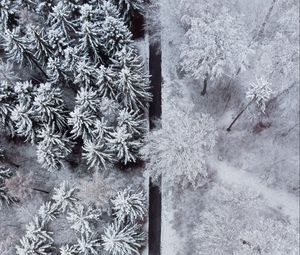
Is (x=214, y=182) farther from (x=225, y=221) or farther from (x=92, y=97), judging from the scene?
(x=92, y=97)

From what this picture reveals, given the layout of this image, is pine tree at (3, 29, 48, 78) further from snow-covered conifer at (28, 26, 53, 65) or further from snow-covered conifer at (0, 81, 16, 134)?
snow-covered conifer at (0, 81, 16, 134)

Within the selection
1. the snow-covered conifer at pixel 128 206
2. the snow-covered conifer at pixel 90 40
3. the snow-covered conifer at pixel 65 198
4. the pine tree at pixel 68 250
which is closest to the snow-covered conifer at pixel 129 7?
the snow-covered conifer at pixel 90 40

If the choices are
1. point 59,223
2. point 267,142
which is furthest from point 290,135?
point 59,223

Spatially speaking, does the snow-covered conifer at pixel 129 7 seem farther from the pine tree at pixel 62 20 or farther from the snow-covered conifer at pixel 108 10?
the pine tree at pixel 62 20

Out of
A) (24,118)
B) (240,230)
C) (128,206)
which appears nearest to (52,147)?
(24,118)

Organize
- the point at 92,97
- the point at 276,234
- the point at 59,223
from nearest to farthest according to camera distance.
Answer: the point at 276,234
the point at 92,97
the point at 59,223

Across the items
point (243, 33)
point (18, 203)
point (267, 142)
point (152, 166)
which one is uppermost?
point (243, 33)

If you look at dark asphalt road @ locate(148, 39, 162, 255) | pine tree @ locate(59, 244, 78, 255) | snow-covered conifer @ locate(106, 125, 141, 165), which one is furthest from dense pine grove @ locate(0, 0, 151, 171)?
pine tree @ locate(59, 244, 78, 255)

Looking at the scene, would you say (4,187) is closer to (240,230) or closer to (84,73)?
(84,73)
